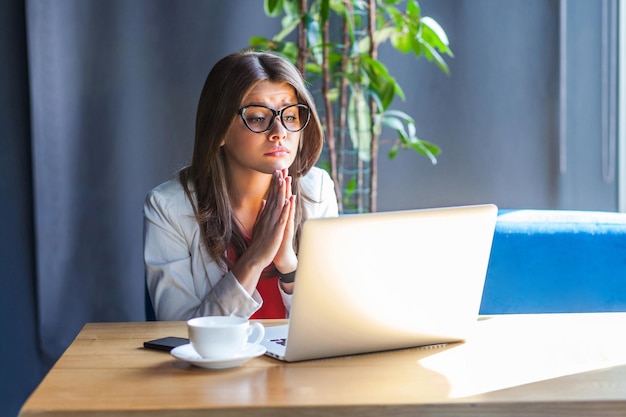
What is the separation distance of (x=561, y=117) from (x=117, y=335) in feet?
7.94

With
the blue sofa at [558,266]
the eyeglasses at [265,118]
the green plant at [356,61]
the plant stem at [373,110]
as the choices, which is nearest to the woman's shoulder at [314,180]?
the eyeglasses at [265,118]

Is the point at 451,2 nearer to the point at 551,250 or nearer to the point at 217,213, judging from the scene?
the point at 551,250

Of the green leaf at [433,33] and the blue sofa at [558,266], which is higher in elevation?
the green leaf at [433,33]

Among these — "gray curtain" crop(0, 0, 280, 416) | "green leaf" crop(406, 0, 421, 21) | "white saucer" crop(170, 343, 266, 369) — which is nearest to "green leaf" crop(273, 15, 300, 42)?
"gray curtain" crop(0, 0, 280, 416)

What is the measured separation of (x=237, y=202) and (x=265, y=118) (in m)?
0.26

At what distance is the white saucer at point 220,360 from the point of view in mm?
1125

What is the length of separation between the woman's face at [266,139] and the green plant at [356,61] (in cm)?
82

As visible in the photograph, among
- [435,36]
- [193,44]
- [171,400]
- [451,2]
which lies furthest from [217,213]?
[451,2]

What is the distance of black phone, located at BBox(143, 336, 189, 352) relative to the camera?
4.14 feet

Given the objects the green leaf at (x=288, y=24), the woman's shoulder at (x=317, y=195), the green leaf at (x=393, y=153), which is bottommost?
the woman's shoulder at (x=317, y=195)

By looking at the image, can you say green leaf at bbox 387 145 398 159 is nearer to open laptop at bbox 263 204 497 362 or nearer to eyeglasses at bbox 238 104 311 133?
eyeglasses at bbox 238 104 311 133

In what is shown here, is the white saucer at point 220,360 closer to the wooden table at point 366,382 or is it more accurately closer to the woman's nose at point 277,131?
the wooden table at point 366,382

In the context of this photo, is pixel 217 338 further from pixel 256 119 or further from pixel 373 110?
pixel 373 110

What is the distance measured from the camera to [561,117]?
3.30 metres
